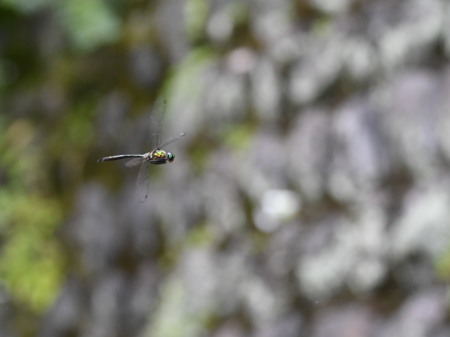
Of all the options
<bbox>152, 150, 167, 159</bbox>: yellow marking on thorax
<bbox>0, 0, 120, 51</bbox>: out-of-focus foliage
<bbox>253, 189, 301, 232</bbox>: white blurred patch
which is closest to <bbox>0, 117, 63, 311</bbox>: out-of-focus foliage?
<bbox>0, 0, 120, 51</bbox>: out-of-focus foliage

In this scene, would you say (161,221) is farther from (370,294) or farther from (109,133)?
(370,294)

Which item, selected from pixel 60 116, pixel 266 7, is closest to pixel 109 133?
pixel 60 116

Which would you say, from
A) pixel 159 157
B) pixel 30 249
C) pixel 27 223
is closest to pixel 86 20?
pixel 27 223

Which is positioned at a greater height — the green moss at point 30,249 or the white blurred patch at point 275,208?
the green moss at point 30,249

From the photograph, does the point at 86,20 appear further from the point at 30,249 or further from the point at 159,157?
the point at 159,157

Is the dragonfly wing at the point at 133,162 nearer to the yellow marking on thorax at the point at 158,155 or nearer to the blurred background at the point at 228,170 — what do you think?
the yellow marking on thorax at the point at 158,155

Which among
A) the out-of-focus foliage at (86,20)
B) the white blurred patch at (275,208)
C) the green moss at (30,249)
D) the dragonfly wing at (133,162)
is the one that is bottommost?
the dragonfly wing at (133,162)

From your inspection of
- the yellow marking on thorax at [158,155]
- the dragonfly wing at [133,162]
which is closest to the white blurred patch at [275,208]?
the dragonfly wing at [133,162]

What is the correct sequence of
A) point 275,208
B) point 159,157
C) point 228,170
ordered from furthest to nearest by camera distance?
1. point 228,170
2. point 275,208
3. point 159,157

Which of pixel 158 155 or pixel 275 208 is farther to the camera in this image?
pixel 275 208
